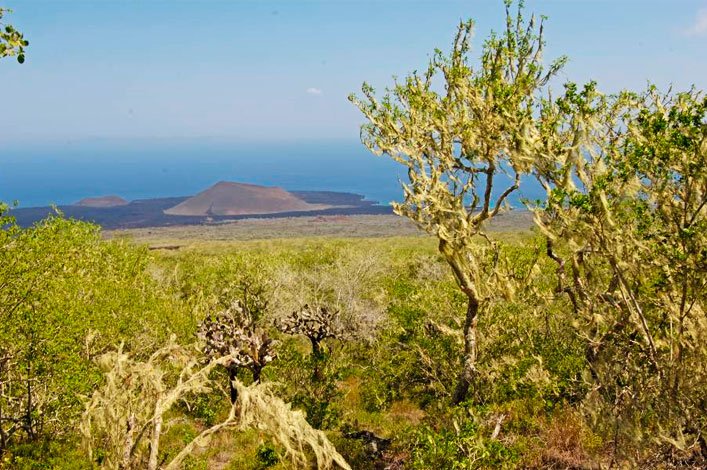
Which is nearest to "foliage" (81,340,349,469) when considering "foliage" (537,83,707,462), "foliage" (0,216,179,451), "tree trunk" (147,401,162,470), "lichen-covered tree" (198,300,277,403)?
"tree trunk" (147,401,162,470)

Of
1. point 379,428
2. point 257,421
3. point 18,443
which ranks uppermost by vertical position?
point 257,421

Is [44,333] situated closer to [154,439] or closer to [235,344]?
[154,439]

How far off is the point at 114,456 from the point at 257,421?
317 cm

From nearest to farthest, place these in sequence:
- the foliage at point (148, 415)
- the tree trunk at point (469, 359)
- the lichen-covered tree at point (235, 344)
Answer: the foliage at point (148, 415) < the tree trunk at point (469, 359) < the lichen-covered tree at point (235, 344)

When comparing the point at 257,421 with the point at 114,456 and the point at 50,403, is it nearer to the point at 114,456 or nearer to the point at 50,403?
the point at 114,456

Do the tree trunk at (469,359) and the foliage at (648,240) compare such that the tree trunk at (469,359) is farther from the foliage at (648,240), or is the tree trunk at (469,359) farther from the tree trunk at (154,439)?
the tree trunk at (154,439)

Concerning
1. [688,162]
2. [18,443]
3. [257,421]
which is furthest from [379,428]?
[688,162]

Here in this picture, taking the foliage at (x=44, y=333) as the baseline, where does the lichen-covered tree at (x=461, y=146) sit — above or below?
above

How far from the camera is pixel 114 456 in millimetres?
10469

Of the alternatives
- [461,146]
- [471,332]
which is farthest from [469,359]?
[461,146]

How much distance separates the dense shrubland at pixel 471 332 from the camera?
364 inches

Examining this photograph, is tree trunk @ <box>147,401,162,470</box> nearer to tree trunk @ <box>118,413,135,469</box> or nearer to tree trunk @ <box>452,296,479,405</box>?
tree trunk @ <box>118,413,135,469</box>

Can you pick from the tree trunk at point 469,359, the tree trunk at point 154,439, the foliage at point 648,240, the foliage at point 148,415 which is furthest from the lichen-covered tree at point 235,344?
the foliage at point 648,240

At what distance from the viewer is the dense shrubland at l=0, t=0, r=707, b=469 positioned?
30.3 feet
